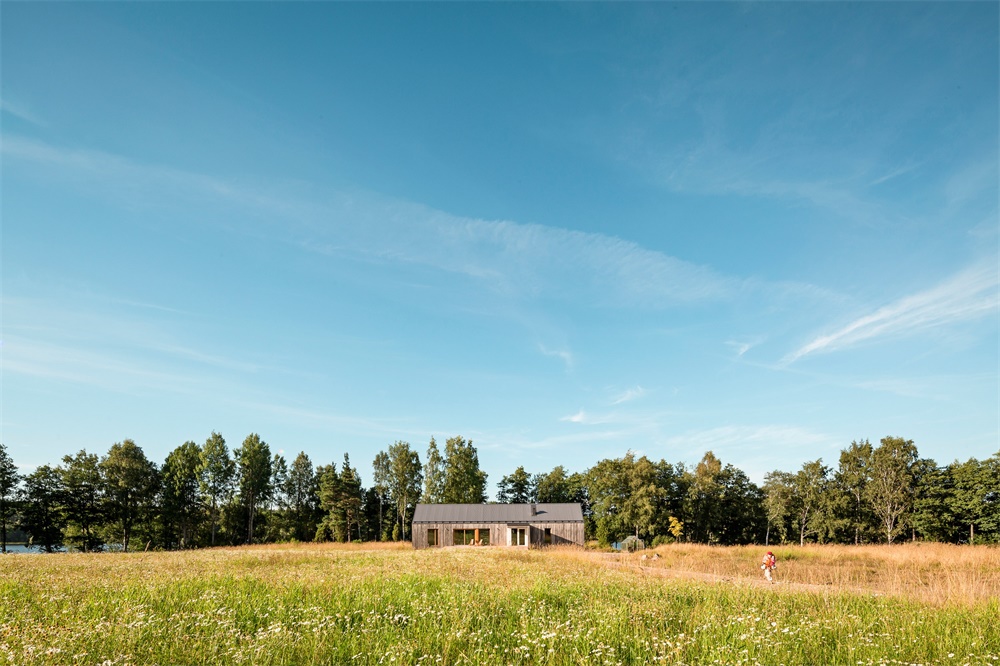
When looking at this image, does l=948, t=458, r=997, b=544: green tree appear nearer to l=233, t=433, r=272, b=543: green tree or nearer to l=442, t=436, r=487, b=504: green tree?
l=442, t=436, r=487, b=504: green tree

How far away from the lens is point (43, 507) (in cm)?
5447

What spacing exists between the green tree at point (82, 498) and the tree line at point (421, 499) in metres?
0.12

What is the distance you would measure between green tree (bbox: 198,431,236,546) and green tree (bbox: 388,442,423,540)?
60.4ft

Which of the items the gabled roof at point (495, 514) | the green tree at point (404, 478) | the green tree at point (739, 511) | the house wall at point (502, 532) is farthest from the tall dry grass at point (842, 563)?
the green tree at point (404, 478)

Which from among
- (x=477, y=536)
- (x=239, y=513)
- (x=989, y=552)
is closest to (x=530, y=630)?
(x=989, y=552)

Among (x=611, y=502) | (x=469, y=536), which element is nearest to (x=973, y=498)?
(x=611, y=502)

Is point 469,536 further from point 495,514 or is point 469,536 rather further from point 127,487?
point 127,487

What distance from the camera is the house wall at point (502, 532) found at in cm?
4878

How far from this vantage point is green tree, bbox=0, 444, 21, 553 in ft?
164

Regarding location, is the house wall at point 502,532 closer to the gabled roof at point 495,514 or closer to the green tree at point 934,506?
the gabled roof at point 495,514

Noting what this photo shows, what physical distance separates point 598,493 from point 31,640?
5729 centimetres

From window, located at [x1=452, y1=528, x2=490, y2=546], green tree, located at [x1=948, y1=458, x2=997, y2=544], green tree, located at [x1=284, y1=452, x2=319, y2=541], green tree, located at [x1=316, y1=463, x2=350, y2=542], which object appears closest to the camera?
window, located at [x1=452, y1=528, x2=490, y2=546]

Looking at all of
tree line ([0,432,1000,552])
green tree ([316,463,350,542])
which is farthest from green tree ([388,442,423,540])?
green tree ([316,463,350,542])

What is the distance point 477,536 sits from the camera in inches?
1930
